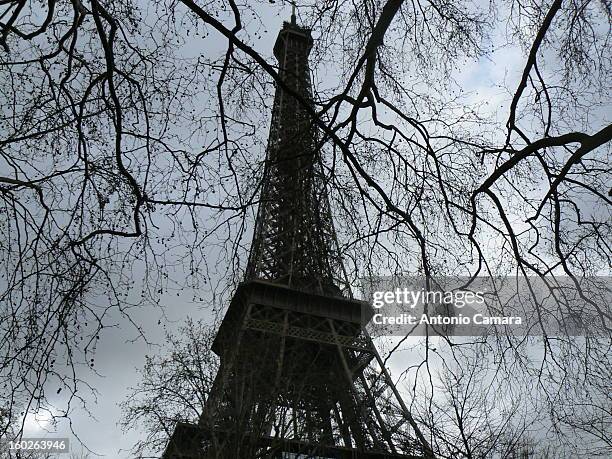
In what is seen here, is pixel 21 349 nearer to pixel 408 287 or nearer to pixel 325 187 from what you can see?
pixel 325 187

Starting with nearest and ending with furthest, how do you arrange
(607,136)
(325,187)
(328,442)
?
(607,136)
(325,187)
(328,442)

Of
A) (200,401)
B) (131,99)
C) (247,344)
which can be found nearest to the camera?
(131,99)

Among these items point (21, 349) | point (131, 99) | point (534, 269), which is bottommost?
point (21, 349)

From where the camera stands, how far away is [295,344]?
72.0 feet

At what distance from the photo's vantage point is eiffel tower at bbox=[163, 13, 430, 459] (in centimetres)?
514

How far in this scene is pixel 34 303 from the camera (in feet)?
14.0

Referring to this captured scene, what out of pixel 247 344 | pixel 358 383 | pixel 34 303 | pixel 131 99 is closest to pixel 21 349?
pixel 34 303

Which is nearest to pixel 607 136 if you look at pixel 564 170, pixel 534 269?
pixel 564 170

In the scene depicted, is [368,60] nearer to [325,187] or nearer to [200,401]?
[325,187]

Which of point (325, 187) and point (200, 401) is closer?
point (325, 187)

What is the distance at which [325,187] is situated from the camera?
5.09m

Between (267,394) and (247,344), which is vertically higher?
(247,344)

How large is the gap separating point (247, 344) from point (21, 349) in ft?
51.2

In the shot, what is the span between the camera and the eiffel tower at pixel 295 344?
514 cm
